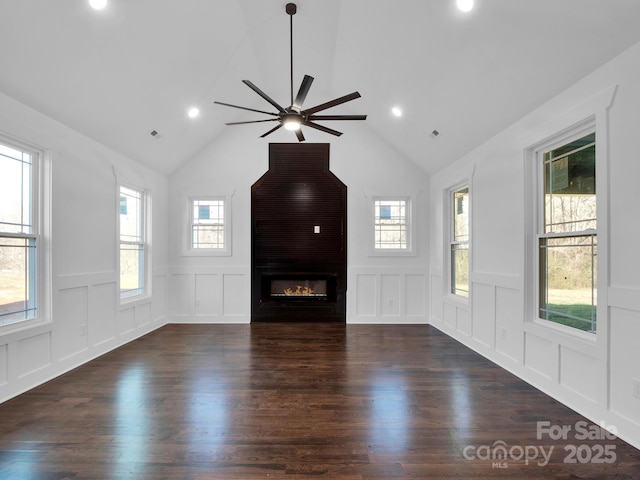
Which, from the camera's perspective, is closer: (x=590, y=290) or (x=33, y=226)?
(x=590, y=290)

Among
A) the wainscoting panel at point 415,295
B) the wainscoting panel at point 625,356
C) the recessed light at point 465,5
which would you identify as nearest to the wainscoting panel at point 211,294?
the wainscoting panel at point 415,295

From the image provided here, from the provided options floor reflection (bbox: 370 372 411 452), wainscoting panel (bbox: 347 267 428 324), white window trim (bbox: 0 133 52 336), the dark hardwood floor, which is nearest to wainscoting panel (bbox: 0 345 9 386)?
the dark hardwood floor

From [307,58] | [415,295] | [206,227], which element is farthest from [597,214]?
[206,227]

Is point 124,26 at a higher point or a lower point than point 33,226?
higher

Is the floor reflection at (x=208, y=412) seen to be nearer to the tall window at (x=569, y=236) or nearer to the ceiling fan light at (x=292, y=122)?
the ceiling fan light at (x=292, y=122)

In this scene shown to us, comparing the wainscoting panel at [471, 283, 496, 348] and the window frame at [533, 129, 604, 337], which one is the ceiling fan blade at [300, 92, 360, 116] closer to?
the window frame at [533, 129, 604, 337]

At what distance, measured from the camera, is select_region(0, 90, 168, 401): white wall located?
2773 millimetres

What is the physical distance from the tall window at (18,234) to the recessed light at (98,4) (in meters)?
1.44

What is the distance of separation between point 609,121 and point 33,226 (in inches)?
192

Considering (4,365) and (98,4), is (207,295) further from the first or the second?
(98,4)

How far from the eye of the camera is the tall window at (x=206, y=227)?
5.53 meters

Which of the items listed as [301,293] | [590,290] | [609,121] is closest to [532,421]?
[590,290]

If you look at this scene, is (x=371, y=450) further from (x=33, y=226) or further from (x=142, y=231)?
(x=142, y=231)

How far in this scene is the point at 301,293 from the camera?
5562 mm
